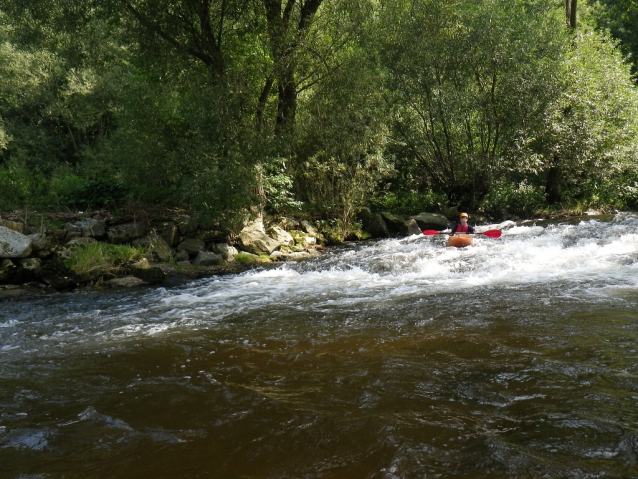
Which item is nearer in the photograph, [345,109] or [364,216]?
[345,109]

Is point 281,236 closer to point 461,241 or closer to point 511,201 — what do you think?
point 461,241

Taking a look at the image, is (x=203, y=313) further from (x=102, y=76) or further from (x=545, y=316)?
(x=102, y=76)

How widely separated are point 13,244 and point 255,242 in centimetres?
509

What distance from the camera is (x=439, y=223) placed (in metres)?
15.3

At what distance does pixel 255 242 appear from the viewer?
478 inches

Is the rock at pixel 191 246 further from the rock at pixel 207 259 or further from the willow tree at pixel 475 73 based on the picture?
the willow tree at pixel 475 73

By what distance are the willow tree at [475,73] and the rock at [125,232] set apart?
28.7 feet

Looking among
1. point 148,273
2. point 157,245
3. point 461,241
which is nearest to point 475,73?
point 461,241

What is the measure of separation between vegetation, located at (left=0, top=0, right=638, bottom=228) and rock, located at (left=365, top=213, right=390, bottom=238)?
2.11ft

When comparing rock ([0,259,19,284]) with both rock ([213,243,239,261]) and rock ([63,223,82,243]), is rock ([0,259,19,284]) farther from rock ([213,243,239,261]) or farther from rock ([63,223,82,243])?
rock ([213,243,239,261])

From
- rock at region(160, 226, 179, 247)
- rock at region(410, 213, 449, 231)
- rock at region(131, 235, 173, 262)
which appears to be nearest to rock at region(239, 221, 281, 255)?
rock at region(160, 226, 179, 247)

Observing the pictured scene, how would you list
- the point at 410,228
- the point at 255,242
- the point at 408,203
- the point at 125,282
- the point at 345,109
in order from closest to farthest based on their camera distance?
the point at 125,282, the point at 255,242, the point at 345,109, the point at 410,228, the point at 408,203

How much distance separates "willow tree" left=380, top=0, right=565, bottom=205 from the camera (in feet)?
48.1

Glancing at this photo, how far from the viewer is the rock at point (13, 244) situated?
9.30m
